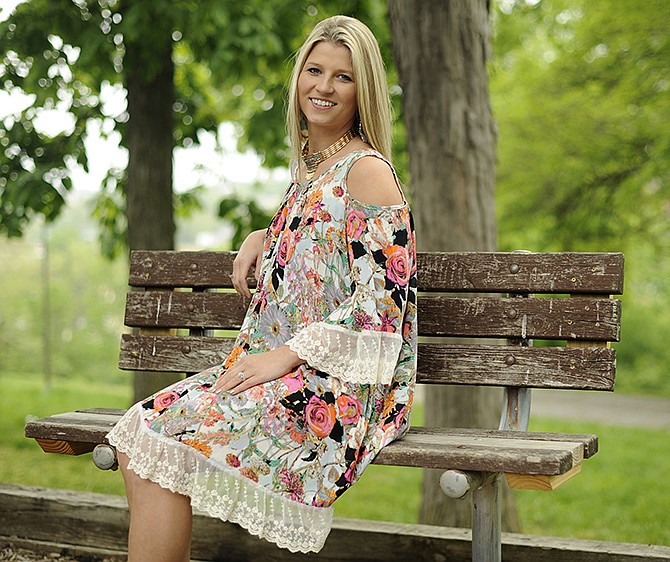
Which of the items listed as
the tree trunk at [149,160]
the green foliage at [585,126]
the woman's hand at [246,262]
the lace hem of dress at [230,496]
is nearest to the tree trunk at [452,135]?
the woman's hand at [246,262]

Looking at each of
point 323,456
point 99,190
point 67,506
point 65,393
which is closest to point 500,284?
point 323,456

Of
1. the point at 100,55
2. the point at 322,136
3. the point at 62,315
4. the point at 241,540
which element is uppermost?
the point at 100,55

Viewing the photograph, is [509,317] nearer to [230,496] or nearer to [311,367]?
[311,367]

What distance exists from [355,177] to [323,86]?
0.31 m

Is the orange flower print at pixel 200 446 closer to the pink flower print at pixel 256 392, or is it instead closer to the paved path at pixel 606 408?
the pink flower print at pixel 256 392

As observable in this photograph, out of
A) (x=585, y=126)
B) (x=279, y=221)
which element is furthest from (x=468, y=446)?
(x=585, y=126)

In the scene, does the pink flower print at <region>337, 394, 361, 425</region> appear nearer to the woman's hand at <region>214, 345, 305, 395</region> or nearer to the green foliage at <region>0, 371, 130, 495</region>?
the woman's hand at <region>214, 345, 305, 395</region>

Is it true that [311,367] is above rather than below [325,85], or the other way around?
below

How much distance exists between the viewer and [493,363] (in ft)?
11.2

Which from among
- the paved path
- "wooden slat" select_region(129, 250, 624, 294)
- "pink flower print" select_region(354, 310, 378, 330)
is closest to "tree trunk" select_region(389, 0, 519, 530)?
"wooden slat" select_region(129, 250, 624, 294)

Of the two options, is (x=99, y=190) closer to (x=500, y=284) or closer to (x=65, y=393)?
(x=65, y=393)

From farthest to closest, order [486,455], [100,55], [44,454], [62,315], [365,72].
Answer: [62,315], [44,454], [100,55], [365,72], [486,455]

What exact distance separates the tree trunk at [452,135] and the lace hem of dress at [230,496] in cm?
200

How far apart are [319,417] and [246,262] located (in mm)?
822
